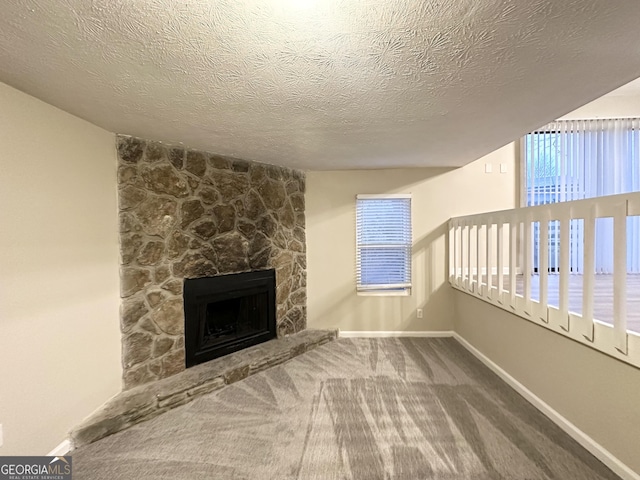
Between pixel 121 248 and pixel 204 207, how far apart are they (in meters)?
0.82

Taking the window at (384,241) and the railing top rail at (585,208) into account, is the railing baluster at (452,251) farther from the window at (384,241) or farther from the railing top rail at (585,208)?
the railing top rail at (585,208)

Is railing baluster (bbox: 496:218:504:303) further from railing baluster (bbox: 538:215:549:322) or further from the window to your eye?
the window

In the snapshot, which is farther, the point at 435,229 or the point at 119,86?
the point at 435,229

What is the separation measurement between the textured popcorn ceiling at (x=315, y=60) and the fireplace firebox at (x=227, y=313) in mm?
1516

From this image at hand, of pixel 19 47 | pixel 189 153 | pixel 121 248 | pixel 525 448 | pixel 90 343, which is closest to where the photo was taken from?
pixel 19 47

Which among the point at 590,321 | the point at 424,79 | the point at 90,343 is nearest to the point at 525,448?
the point at 590,321

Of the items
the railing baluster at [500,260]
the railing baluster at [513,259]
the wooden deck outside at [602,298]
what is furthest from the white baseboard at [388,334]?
the railing baluster at [513,259]

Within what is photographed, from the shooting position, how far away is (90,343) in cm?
221

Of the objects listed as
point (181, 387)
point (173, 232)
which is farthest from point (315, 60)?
point (181, 387)

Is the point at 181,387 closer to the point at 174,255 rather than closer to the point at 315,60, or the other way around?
the point at 174,255

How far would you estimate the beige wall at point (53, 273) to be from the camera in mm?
1673

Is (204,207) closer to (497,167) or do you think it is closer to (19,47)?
(19,47)

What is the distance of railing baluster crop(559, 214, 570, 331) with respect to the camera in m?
2.07

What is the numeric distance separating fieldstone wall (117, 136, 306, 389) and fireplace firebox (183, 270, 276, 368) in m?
0.10
